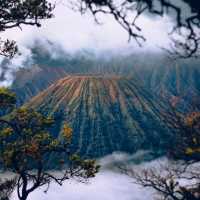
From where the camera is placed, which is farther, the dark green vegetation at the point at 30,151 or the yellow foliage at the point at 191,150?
the dark green vegetation at the point at 30,151

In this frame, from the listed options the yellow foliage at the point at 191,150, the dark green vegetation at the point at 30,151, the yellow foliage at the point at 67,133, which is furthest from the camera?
the yellow foliage at the point at 67,133

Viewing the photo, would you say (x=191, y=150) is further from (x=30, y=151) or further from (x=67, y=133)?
(x=67, y=133)

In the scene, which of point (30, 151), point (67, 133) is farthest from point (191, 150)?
point (67, 133)

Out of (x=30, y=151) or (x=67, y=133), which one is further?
(x=67, y=133)

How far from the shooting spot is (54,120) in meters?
22.5

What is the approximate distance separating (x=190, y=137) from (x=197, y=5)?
553 cm

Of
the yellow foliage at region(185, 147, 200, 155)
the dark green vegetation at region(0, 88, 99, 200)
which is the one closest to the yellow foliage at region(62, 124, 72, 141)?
the dark green vegetation at region(0, 88, 99, 200)

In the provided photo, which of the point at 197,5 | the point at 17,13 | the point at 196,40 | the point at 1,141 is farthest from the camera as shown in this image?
the point at 1,141

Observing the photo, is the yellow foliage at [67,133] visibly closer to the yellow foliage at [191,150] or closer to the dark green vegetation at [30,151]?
the dark green vegetation at [30,151]

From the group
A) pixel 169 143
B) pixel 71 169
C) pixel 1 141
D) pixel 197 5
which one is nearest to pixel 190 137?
pixel 169 143

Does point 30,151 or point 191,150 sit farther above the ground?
point 191,150

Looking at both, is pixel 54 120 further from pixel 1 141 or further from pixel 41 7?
pixel 41 7

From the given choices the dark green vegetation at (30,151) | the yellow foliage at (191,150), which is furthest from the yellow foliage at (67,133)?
the yellow foliage at (191,150)

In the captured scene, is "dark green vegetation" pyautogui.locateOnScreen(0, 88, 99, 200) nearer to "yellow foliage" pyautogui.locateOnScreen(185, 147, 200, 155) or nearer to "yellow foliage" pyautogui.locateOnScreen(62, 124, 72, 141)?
"yellow foliage" pyautogui.locateOnScreen(62, 124, 72, 141)
